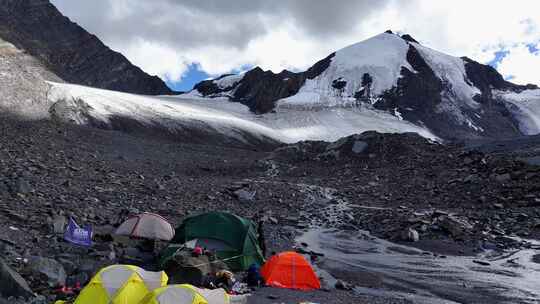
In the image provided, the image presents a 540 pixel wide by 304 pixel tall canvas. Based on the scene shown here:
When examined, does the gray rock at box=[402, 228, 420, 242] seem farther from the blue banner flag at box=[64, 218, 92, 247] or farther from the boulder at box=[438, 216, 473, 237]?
the blue banner flag at box=[64, 218, 92, 247]

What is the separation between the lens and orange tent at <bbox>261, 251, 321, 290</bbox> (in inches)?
480

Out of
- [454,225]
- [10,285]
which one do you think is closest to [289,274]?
[10,285]

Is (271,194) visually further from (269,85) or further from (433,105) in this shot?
(269,85)

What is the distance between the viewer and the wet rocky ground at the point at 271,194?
488 inches

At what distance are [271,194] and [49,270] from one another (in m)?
19.9

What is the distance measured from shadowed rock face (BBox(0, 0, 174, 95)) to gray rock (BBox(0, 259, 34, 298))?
392 feet

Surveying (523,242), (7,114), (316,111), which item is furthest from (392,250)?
(316,111)

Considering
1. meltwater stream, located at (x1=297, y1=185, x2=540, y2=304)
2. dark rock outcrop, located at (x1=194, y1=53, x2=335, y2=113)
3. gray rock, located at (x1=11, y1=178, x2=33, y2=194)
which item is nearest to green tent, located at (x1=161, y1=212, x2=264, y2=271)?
meltwater stream, located at (x1=297, y1=185, x2=540, y2=304)

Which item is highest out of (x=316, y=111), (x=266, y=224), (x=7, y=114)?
(x=316, y=111)

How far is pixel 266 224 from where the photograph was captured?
21.6 m

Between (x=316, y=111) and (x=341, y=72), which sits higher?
(x=341, y=72)

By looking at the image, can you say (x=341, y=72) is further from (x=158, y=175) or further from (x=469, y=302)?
(x=469, y=302)

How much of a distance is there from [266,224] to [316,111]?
87942 mm

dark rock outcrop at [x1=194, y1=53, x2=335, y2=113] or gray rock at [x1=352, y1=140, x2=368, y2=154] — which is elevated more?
dark rock outcrop at [x1=194, y1=53, x2=335, y2=113]
